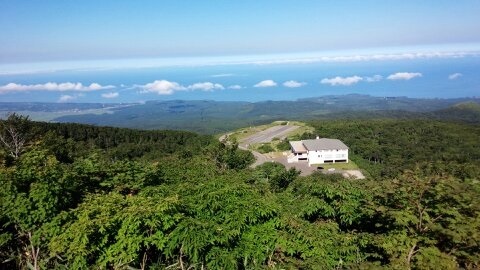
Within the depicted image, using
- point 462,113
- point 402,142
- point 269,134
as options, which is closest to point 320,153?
point 402,142

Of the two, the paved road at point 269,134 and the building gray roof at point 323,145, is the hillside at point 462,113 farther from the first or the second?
the building gray roof at point 323,145

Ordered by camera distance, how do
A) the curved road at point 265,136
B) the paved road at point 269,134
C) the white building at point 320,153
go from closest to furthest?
the white building at point 320,153
the curved road at point 265,136
the paved road at point 269,134

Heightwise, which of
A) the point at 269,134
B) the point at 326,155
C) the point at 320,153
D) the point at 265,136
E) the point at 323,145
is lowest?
the point at 326,155

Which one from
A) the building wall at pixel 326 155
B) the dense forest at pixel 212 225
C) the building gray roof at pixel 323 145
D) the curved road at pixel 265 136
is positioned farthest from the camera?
the curved road at pixel 265 136

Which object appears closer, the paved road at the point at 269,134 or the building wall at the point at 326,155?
the building wall at the point at 326,155

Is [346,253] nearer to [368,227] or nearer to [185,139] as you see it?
[368,227]

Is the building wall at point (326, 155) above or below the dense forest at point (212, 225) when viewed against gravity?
below

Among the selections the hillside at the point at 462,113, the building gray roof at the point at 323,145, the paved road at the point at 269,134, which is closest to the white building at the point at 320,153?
the building gray roof at the point at 323,145

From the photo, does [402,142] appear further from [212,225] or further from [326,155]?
[212,225]

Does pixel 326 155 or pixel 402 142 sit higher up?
pixel 402 142
